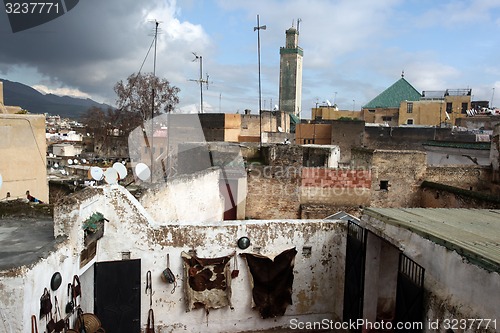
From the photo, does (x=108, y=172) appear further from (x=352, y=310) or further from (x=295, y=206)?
(x=295, y=206)

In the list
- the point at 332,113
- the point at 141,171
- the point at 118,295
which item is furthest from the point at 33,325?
the point at 332,113

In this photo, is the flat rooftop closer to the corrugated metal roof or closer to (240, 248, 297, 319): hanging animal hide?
(240, 248, 297, 319): hanging animal hide

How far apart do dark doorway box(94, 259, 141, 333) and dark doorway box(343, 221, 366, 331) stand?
12.6ft

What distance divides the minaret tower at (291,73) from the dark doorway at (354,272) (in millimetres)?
48249

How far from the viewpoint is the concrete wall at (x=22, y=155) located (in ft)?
41.3

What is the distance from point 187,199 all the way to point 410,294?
5966 mm

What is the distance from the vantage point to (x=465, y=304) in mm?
4391

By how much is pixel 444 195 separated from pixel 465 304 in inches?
460

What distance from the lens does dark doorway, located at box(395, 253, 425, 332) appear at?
5.23m

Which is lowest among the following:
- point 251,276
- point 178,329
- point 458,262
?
point 178,329

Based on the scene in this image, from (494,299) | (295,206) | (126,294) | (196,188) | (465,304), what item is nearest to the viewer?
(494,299)

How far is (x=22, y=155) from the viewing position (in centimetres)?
1312

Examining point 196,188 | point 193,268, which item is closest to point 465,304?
point 193,268

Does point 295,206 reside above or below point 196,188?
below
